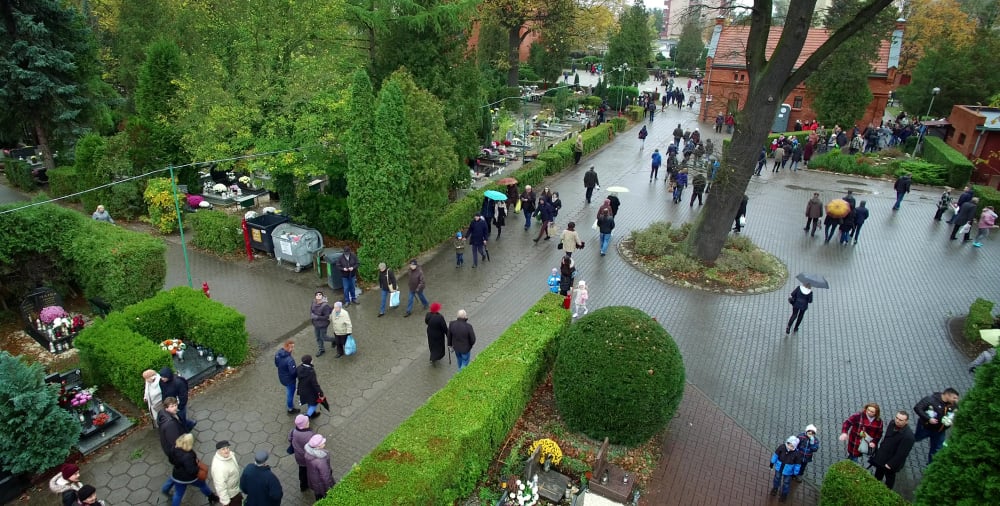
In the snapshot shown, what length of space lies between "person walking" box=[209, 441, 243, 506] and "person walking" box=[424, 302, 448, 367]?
4331mm

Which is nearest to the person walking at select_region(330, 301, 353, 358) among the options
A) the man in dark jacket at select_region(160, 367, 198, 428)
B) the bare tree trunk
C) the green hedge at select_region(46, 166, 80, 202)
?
the man in dark jacket at select_region(160, 367, 198, 428)

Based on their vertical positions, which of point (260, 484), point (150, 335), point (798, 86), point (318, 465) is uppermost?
point (798, 86)

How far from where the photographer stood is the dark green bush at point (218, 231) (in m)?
16.8

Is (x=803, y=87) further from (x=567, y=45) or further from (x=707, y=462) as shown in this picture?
(x=707, y=462)

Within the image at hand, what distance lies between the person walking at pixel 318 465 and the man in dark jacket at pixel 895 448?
7.67m

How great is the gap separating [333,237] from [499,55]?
28.2 meters

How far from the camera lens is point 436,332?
11102mm

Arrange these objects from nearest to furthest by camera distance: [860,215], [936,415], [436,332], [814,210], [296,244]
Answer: [936,415], [436,332], [296,244], [860,215], [814,210]

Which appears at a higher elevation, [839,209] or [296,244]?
[839,209]

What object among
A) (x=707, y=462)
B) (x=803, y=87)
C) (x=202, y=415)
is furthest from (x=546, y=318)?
(x=803, y=87)

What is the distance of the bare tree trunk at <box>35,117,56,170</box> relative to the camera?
2178cm

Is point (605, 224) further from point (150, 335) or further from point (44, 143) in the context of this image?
point (44, 143)

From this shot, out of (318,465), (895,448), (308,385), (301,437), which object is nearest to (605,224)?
(895,448)

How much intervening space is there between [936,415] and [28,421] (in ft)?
42.7
